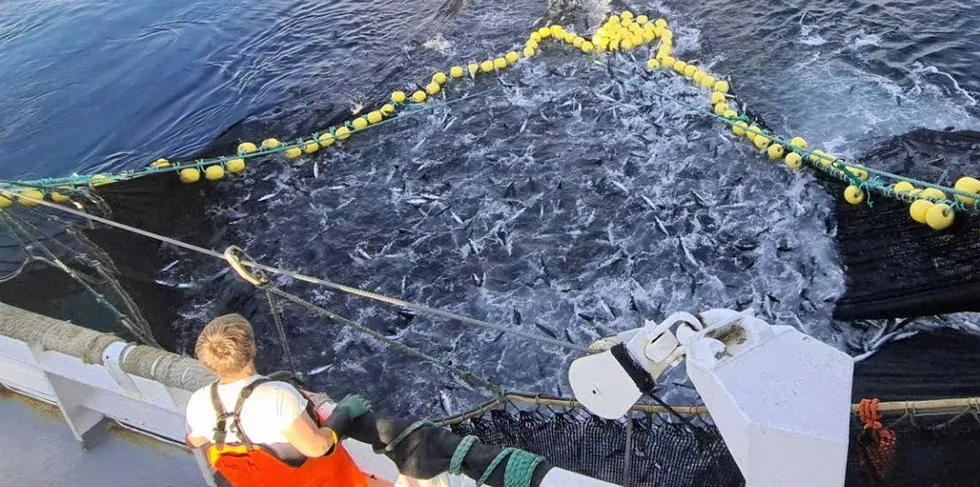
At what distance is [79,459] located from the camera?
4.42 m

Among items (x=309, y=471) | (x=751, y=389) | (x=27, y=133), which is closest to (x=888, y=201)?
(x=751, y=389)

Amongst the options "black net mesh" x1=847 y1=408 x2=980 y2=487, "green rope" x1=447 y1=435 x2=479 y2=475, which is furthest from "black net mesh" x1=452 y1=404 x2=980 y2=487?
"green rope" x1=447 y1=435 x2=479 y2=475

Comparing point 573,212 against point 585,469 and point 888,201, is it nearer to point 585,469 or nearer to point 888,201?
point 888,201

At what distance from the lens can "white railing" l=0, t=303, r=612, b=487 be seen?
3986 millimetres

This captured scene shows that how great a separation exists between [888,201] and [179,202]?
8.46m

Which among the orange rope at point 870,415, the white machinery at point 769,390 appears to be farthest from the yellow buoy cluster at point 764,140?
the white machinery at point 769,390

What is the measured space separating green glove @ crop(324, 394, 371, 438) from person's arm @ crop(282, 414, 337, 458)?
0.51 ft

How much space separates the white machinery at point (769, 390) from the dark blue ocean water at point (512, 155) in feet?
16.6

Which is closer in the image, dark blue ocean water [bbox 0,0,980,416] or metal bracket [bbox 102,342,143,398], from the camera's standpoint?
metal bracket [bbox 102,342,143,398]

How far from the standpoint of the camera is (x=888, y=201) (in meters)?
7.31

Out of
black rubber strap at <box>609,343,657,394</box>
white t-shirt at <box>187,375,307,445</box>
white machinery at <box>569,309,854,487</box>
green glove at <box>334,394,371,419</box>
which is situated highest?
white machinery at <box>569,309,854,487</box>

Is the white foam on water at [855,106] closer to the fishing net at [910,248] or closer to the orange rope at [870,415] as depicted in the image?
the fishing net at [910,248]

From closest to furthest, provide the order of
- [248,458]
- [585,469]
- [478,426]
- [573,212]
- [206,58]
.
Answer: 1. [248,458]
2. [585,469]
3. [478,426]
4. [573,212]
5. [206,58]

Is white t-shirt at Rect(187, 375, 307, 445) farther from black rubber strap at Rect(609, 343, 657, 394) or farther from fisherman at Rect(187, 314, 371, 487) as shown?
black rubber strap at Rect(609, 343, 657, 394)
